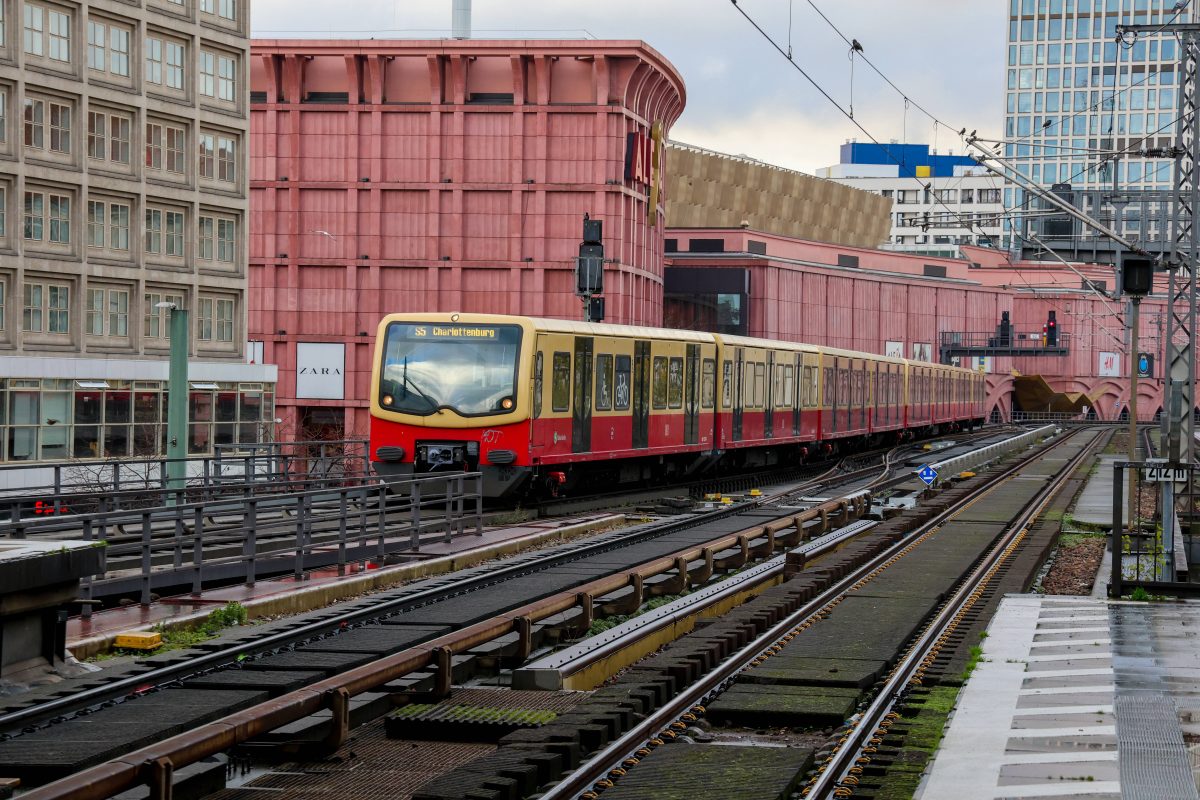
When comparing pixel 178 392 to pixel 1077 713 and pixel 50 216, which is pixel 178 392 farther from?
pixel 50 216

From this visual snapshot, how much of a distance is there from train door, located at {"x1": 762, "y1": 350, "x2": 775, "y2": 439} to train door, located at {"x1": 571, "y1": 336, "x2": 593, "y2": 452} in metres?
11.5

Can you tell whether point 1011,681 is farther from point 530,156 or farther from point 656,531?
point 530,156

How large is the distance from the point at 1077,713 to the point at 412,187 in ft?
210

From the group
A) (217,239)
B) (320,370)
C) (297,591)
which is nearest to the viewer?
(297,591)

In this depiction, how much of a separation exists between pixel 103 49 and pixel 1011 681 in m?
42.7

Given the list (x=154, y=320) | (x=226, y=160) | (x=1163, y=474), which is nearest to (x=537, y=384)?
(x=1163, y=474)

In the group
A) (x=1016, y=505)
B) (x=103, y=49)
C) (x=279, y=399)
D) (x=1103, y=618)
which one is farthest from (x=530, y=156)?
(x=1103, y=618)

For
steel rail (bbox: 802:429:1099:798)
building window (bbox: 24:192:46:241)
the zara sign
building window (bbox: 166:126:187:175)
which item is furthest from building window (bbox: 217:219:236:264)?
steel rail (bbox: 802:429:1099:798)

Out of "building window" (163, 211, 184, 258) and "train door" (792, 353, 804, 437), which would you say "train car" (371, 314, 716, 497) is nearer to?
"train door" (792, 353, 804, 437)

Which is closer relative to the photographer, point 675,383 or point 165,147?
point 675,383

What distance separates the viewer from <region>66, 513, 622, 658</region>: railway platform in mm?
13609

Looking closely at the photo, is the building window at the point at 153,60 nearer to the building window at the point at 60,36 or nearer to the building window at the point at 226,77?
the building window at the point at 226,77

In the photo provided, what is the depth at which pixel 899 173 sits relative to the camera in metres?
187

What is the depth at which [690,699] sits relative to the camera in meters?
11.2
